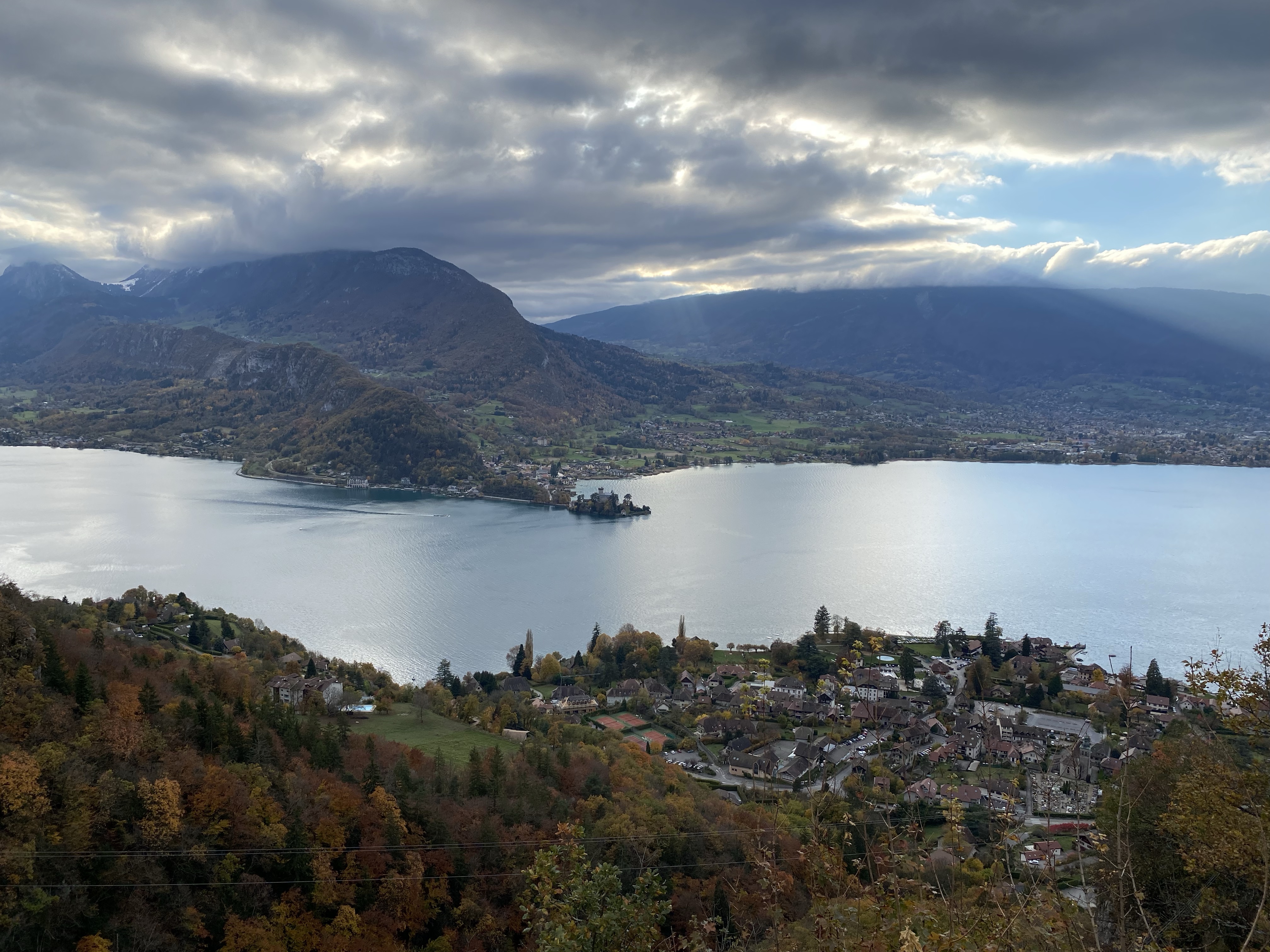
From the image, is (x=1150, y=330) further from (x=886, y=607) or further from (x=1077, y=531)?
(x=886, y=607)

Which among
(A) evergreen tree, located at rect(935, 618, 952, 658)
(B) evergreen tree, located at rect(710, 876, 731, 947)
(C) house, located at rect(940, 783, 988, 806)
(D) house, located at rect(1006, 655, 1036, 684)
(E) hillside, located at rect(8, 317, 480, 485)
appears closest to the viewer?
(B) evergreen tree, located at rect(710, 876, 731, 947)

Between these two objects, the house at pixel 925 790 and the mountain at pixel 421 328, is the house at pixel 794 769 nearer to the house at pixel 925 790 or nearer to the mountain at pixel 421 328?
the house at pixel 925 790

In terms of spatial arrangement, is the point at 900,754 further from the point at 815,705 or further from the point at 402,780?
the point at 402,780

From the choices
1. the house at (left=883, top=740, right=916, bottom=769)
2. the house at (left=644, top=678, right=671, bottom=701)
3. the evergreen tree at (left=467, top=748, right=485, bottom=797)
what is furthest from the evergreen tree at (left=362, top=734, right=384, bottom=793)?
the house at (left=644, top=678, right=671, bottom=701)

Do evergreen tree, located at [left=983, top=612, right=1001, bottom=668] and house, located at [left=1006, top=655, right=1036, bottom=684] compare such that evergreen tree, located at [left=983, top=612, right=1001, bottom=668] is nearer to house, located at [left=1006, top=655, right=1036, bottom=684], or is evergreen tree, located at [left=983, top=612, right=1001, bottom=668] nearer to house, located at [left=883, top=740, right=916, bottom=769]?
house, located at [left=1006, top=655, right=1036, bottom=684]

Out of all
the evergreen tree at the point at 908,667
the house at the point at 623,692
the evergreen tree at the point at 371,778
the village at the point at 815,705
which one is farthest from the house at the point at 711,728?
the evergreen tree at the point at 371,778

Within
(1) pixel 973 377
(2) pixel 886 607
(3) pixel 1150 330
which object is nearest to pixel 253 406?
(2) pixel 886 607

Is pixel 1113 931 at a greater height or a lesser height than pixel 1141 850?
greater
